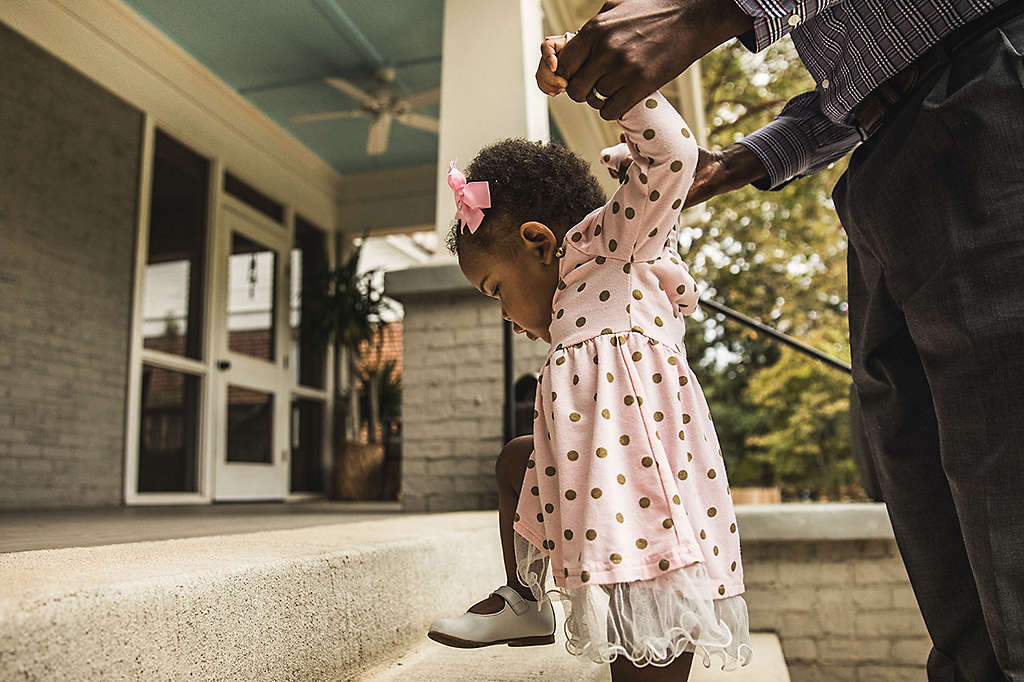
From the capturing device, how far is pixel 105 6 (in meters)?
5.00

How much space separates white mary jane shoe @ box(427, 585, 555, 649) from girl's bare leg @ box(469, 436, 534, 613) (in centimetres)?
2

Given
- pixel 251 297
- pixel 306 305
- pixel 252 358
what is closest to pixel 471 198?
pixel 252 358

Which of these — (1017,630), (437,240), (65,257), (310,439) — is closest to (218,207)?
(65,257)

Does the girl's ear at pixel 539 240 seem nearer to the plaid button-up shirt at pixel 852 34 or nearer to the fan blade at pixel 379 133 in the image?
the plaid button-up shirt at pixel 852 34

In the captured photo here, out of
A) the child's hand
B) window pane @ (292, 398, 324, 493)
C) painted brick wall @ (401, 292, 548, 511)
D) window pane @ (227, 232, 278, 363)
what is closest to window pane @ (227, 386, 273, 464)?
window pane @ (227, 232, 278, 363)

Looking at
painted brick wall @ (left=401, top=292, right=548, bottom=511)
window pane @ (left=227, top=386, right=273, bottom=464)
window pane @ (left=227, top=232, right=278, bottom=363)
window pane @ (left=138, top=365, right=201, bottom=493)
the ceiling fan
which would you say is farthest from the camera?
window pane @ (left=227, top=232, right=278, bottom=363)

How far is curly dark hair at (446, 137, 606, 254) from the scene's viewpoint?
1.26 metres

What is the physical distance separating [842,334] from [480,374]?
481 centimetres

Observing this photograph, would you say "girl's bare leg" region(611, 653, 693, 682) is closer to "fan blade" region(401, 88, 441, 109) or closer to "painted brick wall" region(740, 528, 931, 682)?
"painted brick wall" region(740, 528, 931, 682)

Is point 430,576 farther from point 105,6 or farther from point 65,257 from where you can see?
point 105,6

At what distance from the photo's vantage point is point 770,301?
812 cm

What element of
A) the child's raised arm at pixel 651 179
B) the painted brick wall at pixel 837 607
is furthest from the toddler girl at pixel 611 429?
the painted brick wall at pixel 837 607

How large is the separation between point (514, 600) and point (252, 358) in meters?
5.90

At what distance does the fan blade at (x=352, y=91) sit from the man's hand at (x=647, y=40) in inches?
187
